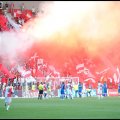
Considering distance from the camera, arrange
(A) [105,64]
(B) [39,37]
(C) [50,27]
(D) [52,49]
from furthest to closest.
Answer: (A) [105,64] < (D) [52,49] < (B) [39,37] < (C) [50,27]

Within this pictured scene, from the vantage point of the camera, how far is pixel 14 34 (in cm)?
5416

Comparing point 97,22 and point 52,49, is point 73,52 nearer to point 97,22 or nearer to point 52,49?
point 52,49

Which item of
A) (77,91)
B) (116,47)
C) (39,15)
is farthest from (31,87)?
(116,47)

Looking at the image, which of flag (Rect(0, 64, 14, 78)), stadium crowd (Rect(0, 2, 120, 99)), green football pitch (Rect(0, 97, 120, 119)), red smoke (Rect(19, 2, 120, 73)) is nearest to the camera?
green football pitch (Rect(0, 97, 120, 119))

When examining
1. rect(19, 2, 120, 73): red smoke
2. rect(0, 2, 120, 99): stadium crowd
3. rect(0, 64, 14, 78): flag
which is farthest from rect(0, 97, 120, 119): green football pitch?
rect(0, 64, 14, 78): flag

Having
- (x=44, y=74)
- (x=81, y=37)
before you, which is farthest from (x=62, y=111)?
(x=44, y=74)

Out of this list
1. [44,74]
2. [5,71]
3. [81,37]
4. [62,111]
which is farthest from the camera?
[44,74]

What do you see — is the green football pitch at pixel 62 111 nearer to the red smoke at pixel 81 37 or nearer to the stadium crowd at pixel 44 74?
the stadium crowd at pixel 44 74

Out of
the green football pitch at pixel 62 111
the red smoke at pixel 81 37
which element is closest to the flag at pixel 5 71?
the red smoke at pixel 81 37

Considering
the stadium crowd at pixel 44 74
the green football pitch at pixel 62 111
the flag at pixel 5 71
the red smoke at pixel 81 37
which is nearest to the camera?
the green football pitch at pixel 62 111

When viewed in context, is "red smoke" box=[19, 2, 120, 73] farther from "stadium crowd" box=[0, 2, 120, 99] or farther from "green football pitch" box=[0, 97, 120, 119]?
"green football pitch" box=[0, 97, 120, 119]

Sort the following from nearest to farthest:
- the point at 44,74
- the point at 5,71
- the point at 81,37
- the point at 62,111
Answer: the point at 62,111 → the point at 5,71 → the point at 81,37 → the point at 44,74

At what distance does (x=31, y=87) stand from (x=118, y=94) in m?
10.3

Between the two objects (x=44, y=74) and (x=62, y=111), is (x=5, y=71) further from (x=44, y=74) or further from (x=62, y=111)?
(x=62, y=111)
